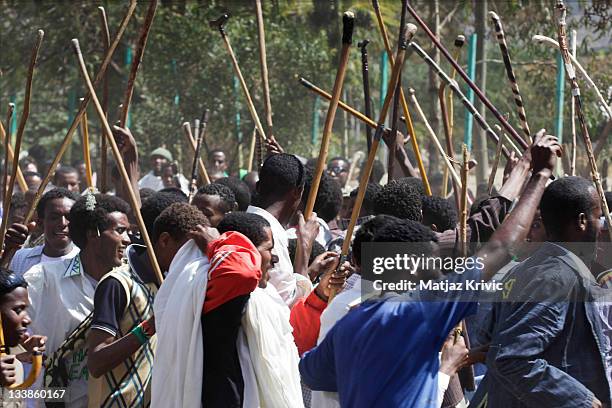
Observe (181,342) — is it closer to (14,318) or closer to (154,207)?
(14,318)

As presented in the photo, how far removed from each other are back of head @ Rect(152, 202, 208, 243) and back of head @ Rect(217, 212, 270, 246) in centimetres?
16

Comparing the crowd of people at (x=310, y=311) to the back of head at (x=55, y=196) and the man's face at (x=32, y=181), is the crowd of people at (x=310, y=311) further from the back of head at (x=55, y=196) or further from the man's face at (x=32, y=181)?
the man's face at (x=32, y=181)

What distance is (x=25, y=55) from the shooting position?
16375 mm

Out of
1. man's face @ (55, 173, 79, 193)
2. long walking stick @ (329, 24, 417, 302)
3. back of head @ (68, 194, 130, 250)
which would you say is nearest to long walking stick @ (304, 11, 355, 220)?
long walking stick @ (329, 24, 417, 302)

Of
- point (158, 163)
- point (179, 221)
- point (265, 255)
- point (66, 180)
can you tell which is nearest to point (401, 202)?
point (265, 255)

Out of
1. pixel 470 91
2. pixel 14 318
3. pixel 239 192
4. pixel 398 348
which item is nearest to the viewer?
pixel 398 348

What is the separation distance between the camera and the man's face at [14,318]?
452 centimetres

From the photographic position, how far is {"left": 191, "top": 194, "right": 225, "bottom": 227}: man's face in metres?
6.17

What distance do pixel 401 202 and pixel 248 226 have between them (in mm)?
983

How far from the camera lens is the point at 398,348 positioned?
367cm

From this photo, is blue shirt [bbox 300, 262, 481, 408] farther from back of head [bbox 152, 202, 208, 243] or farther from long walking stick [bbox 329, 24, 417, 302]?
back of head [bbox 152, 202, 208, 243]

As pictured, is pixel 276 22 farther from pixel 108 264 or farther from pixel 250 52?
pixel 108 264

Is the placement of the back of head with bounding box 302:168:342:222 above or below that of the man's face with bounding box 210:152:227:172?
above

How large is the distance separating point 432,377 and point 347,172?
852cm
